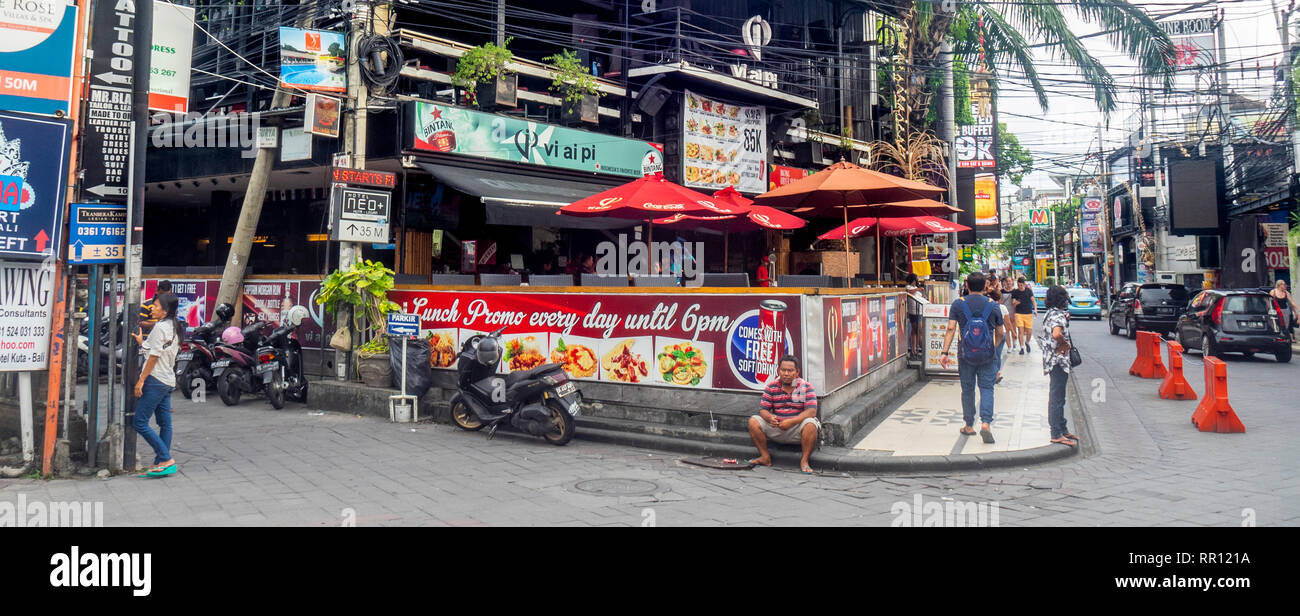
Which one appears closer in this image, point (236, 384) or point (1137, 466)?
point (1137, 466)

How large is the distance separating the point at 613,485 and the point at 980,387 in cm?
436

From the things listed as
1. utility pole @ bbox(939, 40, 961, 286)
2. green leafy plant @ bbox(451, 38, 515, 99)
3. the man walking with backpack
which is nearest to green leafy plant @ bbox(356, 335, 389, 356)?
green leafy plant @ bbox(451, 38, 515, 99)

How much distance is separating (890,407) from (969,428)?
1.95 m

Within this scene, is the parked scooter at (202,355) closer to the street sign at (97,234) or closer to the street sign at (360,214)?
the street sign at (360,214)

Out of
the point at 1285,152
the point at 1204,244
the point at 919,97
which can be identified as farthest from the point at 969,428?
the point at 1204,244

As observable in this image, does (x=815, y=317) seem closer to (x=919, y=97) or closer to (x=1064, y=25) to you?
(x=1064, y=25)

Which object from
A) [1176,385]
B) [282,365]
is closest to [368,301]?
[282,365]

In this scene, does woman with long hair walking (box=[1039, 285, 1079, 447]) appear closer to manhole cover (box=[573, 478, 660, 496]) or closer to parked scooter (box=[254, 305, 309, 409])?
manhole cover (box=[573, 478, 660, 496])

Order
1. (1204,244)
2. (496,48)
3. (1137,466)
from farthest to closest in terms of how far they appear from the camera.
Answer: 1. (1204,244)
2. (496,48)
3. (1137,466)

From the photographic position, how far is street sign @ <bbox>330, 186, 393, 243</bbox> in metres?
11.0

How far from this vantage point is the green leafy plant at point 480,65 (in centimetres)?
1421

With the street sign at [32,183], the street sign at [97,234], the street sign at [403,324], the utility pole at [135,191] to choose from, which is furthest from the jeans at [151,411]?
the street sign at [403,324]
